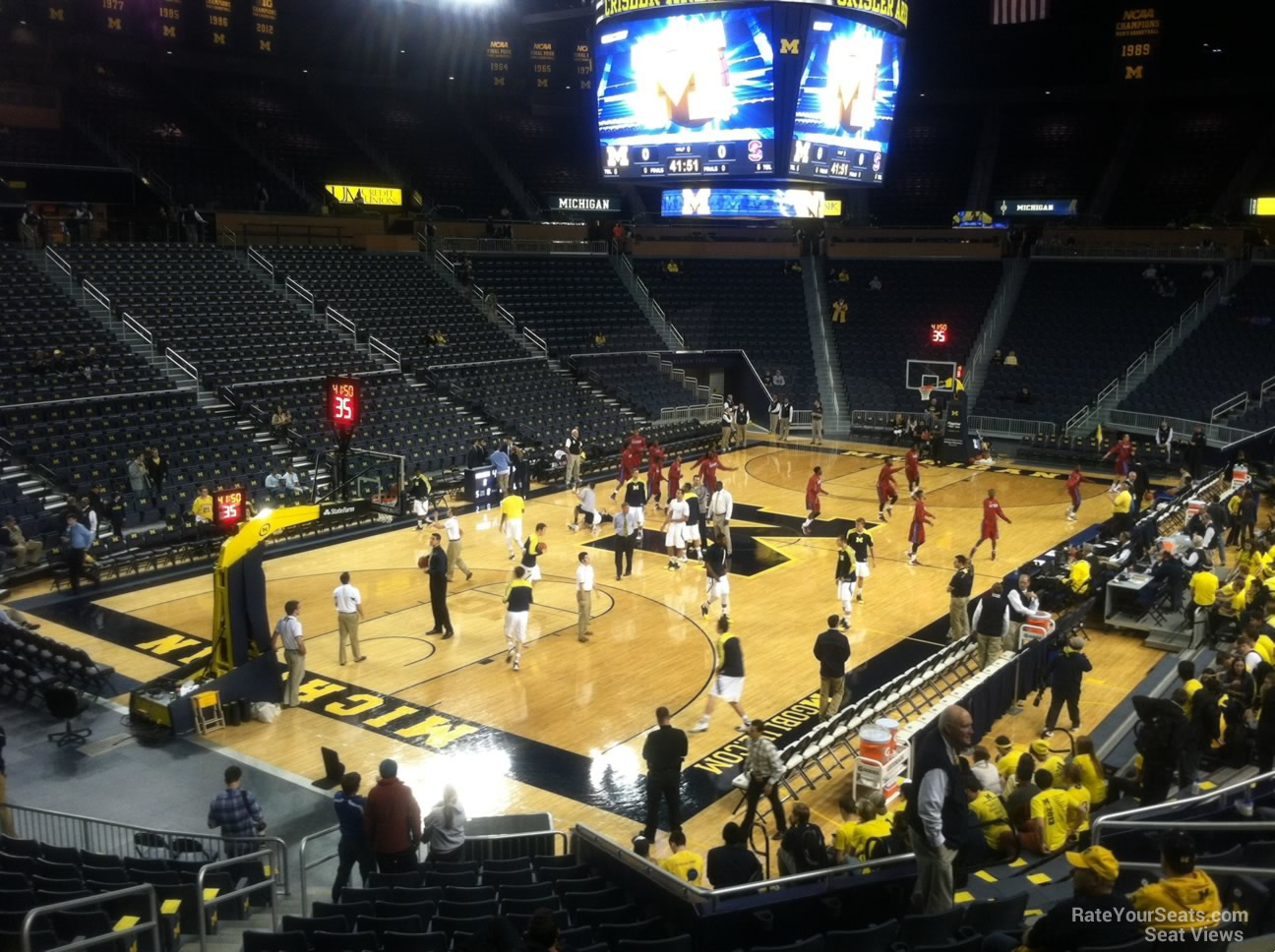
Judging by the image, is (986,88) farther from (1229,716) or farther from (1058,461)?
(1229,716)

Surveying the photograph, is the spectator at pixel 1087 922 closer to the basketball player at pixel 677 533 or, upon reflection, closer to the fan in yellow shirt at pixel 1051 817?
the fan in yellow shirt at pixel 1051 817

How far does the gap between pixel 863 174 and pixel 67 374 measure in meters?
18.4

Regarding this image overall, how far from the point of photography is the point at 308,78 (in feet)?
153

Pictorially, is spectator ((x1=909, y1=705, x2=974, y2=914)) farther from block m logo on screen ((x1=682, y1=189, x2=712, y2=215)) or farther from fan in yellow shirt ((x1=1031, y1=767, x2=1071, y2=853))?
block m logo on screen ((x1=682, y1=189, x2=712, y2=215))

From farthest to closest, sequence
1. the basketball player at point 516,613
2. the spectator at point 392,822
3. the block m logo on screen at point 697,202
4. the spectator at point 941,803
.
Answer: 1. the block m logo on screen at point 697,202
2. the basketball player at point 516,613
3. the spectator at point 392,822
4. the spectator at point 941,803

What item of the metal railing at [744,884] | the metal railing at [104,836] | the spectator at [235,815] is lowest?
the metal railing at [104,836]

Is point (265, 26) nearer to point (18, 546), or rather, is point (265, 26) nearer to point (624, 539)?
point (18, 546)

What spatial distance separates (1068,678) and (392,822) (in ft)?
26.3

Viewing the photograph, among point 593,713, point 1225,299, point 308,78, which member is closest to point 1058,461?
point 1225,299

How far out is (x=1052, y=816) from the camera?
9.09 m

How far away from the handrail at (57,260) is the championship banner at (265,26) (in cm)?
1876

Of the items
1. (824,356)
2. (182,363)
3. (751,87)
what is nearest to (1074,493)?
(751,87)

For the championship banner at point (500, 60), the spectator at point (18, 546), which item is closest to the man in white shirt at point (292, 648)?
the spectator at point (18, 546)

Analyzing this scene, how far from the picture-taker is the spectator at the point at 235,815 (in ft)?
31.4
